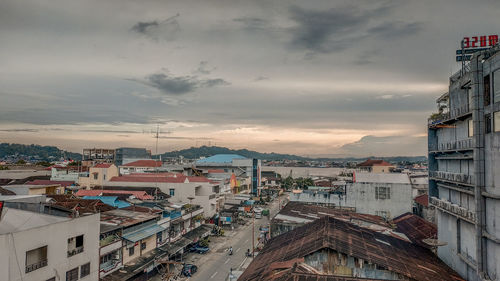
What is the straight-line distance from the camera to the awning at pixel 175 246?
37075 millimetres

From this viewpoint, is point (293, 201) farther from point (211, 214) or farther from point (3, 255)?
point (3, 255)

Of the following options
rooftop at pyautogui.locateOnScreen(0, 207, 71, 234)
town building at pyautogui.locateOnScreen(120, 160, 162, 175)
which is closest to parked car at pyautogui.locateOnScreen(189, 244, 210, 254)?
rooftop at pyautogui.locateOnScreen(0, 207, 71, 234)

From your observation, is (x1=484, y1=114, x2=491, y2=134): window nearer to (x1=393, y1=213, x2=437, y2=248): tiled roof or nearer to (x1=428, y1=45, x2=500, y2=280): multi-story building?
(x1=428, y1=45, x2=500, y2=280): multi-story building

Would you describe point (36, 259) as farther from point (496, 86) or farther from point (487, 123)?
point (496, 86)

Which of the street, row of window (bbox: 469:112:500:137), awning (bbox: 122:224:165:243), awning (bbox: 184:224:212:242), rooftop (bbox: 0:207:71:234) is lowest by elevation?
the street

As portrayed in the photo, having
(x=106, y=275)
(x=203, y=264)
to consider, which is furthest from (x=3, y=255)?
(x=203, y=264)

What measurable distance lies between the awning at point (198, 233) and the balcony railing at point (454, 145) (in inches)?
1284

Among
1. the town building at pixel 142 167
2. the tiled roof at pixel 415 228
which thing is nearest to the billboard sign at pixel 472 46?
the tiled roof at pixel 415 228

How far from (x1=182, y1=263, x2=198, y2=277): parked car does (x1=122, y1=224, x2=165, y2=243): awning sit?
5.40 metres

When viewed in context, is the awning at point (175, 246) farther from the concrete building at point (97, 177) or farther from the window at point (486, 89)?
the window at point (486, 89)

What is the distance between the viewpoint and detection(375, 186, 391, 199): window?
52.0 metres

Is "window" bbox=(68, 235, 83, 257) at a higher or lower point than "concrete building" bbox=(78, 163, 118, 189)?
lower

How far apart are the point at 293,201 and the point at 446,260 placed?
3227cm

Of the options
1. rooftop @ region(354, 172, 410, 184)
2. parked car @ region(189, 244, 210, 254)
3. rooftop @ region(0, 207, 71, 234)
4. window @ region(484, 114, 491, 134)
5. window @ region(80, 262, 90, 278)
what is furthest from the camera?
rooftop @ region(354, 172, 410, 184)
